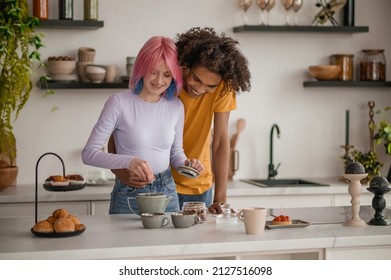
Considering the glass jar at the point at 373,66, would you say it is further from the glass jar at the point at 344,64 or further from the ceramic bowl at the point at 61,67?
the ceramic bowl at the point at 61,67

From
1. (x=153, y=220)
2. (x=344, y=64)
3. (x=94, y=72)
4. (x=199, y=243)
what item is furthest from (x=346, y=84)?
(x=199, y=243)

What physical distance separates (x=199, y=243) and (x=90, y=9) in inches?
99.3

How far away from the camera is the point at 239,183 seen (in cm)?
460

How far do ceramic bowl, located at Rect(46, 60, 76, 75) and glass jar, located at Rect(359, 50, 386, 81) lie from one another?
6.37 feet

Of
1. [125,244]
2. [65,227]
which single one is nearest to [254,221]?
[125,244]

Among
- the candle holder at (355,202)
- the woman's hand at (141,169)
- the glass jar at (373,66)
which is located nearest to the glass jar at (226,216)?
the woman's hand at (141,169)

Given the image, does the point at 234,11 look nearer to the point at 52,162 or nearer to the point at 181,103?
the point at 52,162

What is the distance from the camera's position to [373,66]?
4.93 metres

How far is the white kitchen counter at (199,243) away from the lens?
89.2 inches

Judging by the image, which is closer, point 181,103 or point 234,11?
point 181,103

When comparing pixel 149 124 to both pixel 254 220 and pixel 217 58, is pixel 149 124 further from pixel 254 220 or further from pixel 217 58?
pixel 254 220

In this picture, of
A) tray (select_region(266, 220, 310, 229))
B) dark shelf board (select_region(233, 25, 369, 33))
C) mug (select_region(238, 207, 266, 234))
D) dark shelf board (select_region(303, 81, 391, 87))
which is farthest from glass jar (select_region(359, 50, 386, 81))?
mug (select_region(238, 207, 266, 234))

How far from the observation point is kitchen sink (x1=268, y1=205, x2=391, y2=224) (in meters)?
2.80

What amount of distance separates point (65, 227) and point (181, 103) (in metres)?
0.88
